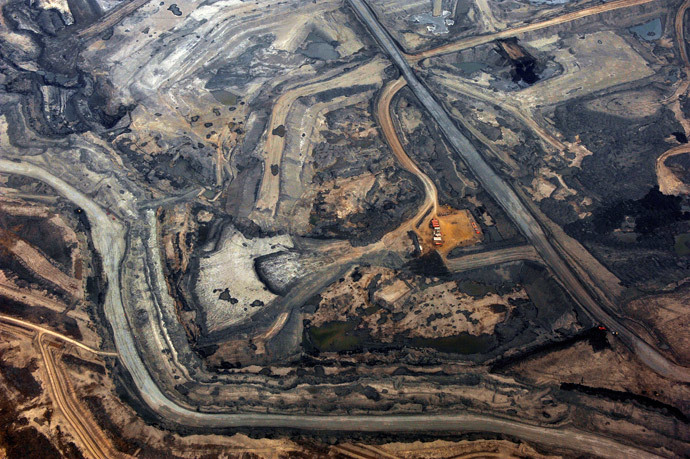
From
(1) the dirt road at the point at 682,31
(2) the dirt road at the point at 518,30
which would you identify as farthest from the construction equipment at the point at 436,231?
(1) the dirt road at the point at 682,31

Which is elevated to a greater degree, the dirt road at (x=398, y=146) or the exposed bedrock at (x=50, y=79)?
the exposed bedrock at (x=50, y=79)

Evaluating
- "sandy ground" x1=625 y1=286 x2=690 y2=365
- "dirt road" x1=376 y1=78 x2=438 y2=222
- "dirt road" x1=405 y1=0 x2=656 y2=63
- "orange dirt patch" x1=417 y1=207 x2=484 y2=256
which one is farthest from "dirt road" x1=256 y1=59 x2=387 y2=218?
"sandy ground" x1=625 y1=286 x2=690 y2=365

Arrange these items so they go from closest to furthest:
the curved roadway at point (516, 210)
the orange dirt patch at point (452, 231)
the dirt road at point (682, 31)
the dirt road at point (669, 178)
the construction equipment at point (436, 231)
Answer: the curved roadway at point (516, 210) → the construction equipment at point (436, 231) → the orange dirt patch at point (452, 231) → the dirt road at point (669, 178) → the dirt road at point (682, 31)

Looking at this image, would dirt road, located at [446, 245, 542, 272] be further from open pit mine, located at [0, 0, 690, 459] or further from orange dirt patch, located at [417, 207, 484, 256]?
orange dirt patch, located at [417, 207, 484, 256]

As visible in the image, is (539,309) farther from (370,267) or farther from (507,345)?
(370,267)

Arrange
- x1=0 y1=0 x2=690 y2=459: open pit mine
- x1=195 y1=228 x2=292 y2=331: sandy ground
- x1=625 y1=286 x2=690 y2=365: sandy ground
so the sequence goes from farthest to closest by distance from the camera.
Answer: x1=195 y1=228 x2=292 y2=331: sandy ground, x1=625 y1=286 x2=690 y2=365: sandy ground, x1=0 y1=0 x2=690 y2=459: open pit mine

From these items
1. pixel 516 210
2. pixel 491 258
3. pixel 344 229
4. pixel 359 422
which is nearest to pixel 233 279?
pixel 344 229

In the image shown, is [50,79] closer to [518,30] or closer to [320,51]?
[320,51]

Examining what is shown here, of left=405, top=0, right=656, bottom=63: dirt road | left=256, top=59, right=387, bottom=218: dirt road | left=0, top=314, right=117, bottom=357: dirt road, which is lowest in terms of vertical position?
left=0, top=314, right=117, bottom=357: dirt road

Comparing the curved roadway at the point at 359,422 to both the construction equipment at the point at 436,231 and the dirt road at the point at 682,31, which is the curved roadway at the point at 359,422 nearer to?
the construction equipment at the point at 436,231
